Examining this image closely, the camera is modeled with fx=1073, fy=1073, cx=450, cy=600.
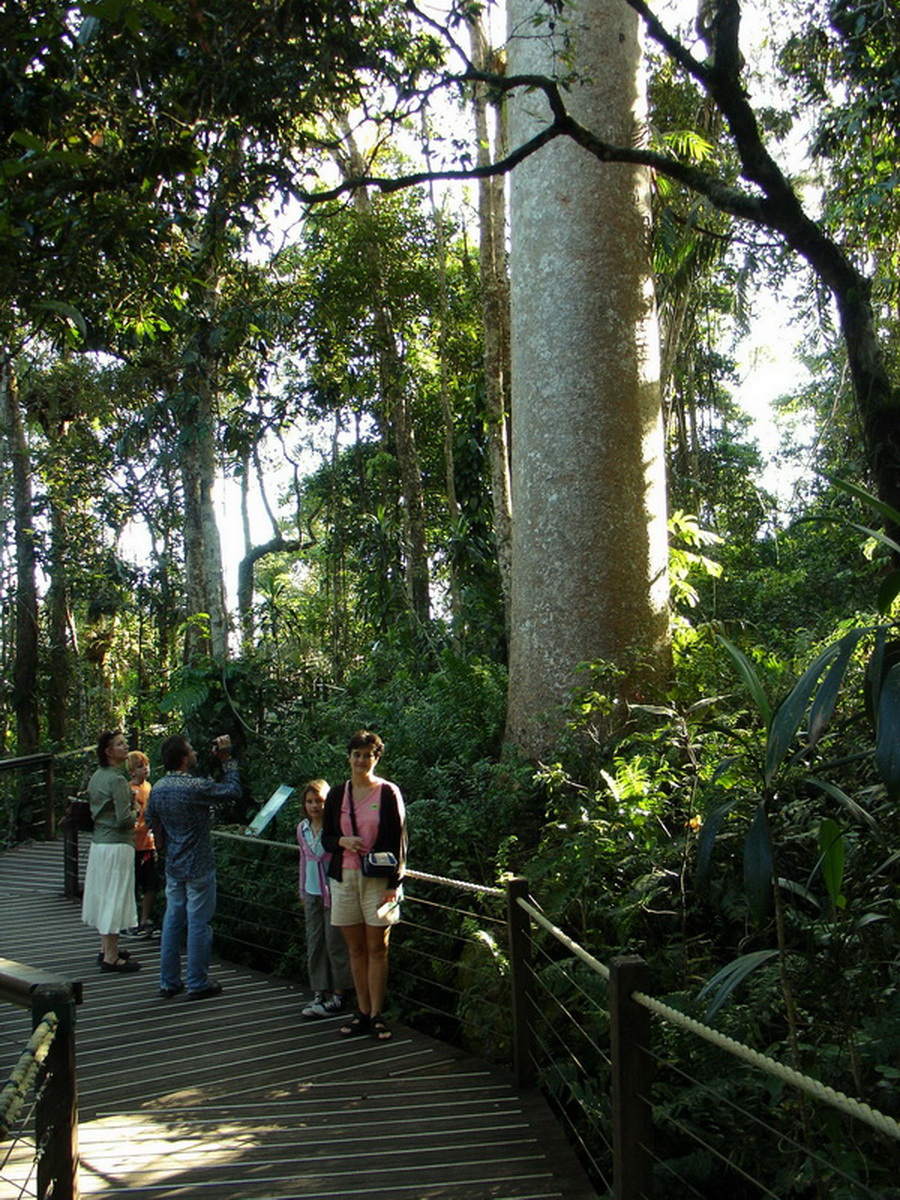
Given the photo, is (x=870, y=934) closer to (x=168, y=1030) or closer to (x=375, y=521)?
(x=168, y=1030)

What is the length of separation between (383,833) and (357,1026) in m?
1.08

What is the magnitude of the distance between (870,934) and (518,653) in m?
4.24

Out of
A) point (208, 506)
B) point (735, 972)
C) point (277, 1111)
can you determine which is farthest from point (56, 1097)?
point (208, 506)

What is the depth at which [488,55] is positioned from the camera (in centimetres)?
1250

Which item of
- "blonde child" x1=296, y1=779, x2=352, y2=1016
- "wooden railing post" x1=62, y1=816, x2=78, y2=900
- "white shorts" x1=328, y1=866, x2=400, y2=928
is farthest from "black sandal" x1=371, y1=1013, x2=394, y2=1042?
"wooden railing post" x1=62, y1=816, x2=78, y2=900

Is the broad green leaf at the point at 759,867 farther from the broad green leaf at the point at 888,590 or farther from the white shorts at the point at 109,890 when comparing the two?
the white shorts at the point at 109,890

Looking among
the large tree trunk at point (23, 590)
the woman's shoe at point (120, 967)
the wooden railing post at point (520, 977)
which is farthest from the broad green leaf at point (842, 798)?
the large tree trunk at point (23, 590)

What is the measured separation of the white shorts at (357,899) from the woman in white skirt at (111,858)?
7.19 ft

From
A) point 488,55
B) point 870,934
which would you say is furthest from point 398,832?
point 488,55

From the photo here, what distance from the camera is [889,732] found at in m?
2.25

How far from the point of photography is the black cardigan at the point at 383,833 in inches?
204

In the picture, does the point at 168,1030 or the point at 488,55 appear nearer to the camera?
the point at 168,1030

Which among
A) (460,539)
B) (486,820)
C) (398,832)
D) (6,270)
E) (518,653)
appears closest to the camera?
(6,270)

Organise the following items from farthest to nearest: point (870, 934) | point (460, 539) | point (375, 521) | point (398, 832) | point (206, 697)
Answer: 1. point (375, 521)
2. point (460, 539)
3. point (206, 697)
4. point (398, 832)
5. point (870, 934)
